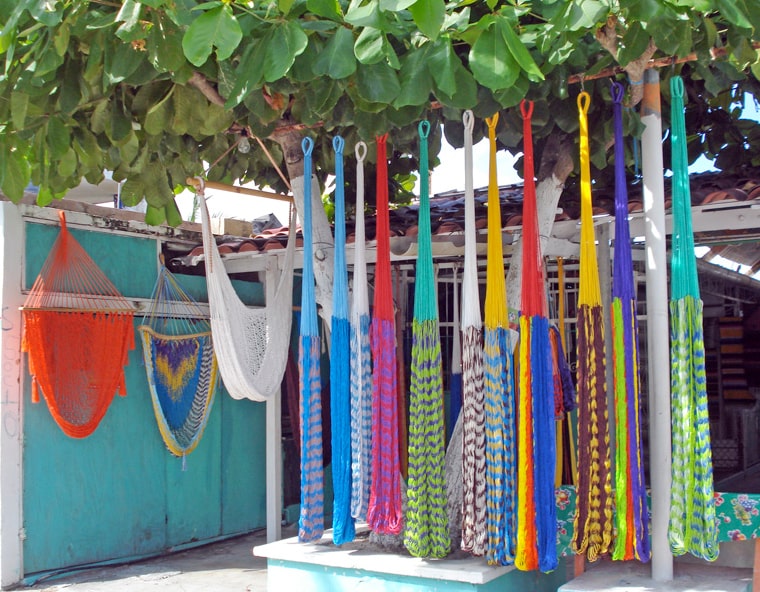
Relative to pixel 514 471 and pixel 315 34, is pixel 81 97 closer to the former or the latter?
pixel 315 34

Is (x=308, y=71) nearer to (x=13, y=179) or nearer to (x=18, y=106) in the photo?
(x=18, y=106)

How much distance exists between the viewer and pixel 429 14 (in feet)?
7.30

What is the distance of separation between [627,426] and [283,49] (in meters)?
1.73

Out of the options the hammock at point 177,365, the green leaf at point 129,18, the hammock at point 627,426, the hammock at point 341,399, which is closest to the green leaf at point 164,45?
the green leaf at point 129,18

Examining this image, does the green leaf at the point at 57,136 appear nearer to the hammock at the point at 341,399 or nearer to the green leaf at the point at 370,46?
the hammock at the point at 341,399

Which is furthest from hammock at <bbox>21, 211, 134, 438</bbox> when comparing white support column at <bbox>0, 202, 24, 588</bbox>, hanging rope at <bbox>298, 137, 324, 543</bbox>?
hanging rope at <bbox>298, 137, 324, 543</bbox>

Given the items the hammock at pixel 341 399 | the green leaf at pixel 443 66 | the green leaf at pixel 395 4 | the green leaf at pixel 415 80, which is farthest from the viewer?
the hammock at pixel 341 399

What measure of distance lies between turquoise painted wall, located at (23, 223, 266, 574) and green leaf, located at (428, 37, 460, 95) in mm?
3302

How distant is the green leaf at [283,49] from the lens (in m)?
2.50

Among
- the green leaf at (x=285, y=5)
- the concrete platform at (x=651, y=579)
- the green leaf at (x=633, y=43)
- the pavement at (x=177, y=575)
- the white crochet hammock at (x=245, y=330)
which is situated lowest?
the pavement at (x=177, y=575)

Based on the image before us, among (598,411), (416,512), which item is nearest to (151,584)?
(416,512)

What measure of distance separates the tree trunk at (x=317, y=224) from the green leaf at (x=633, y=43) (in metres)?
1.63

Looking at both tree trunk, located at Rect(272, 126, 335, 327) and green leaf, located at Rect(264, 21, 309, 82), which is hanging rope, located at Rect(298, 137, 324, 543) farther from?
green leaf, located at Rect(264, 21, 309, 82)

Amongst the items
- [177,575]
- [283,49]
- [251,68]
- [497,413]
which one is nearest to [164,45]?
[251,68]
